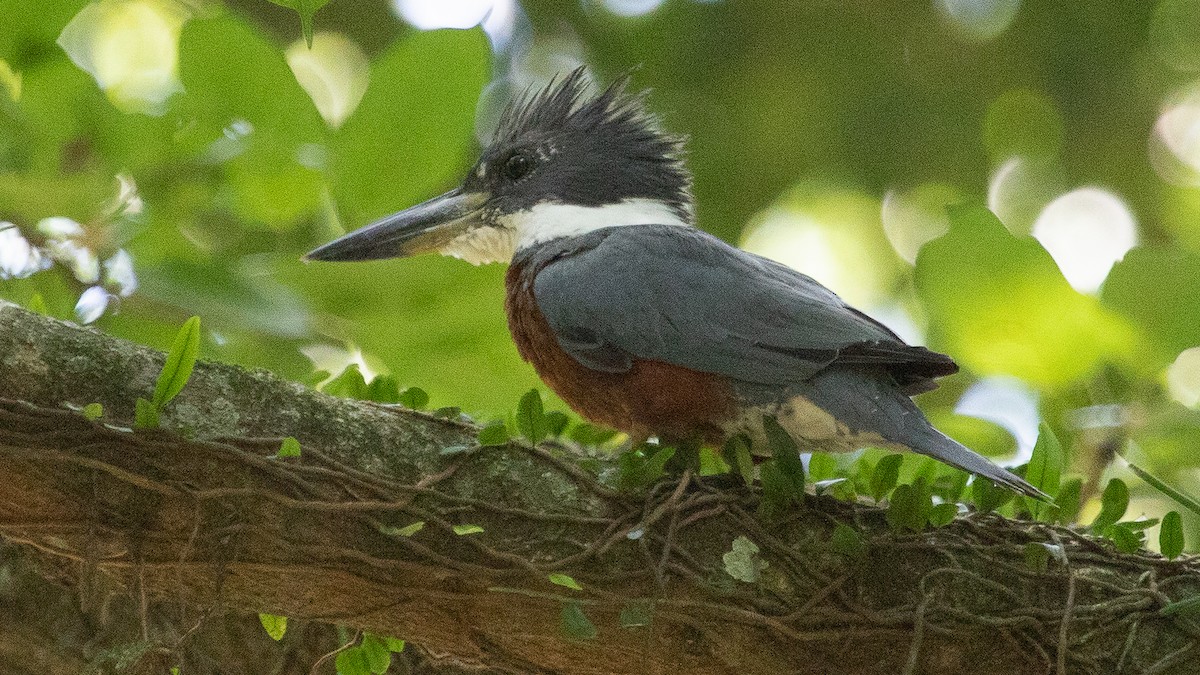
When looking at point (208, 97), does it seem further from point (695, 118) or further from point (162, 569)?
point (695, 118)

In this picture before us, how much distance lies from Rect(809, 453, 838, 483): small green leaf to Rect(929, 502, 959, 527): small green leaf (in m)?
0.42

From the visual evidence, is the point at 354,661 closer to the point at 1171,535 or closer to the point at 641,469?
the point at 641,469

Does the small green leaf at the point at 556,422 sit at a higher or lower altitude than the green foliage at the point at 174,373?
higher

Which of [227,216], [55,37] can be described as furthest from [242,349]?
[55,37]

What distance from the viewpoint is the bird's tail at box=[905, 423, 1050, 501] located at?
6.91 ft

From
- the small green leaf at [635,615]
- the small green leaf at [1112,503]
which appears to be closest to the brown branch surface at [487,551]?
the small green leaf at [635,615]

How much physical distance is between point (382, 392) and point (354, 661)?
0.51m

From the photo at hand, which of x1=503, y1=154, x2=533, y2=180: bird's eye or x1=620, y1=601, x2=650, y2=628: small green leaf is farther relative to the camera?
x1=503, y1=154, x2=533, y2=180: bird's eye

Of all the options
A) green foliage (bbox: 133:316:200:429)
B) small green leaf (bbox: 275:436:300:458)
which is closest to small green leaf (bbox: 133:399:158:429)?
green foliage (bbox: 133:316:200:429)

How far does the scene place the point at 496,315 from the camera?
2809 mm

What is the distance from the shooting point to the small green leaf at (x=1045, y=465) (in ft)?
7.71

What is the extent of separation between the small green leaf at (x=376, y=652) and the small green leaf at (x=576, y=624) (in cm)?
47

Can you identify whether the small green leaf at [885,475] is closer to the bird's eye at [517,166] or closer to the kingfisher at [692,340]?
the kingfisher at [692,340]

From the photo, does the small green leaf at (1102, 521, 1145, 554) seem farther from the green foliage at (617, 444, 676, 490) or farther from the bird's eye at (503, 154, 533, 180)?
the bird's eye at (503, 154, 533, 180)
